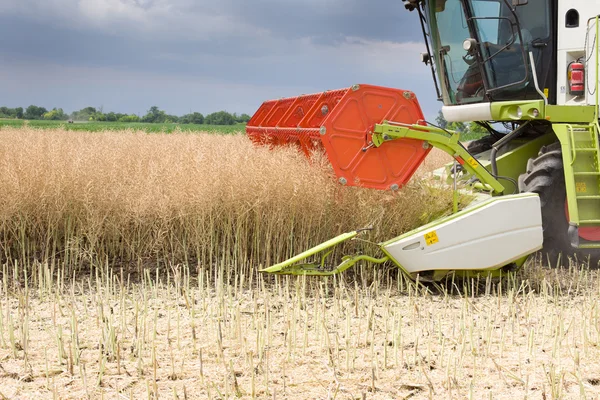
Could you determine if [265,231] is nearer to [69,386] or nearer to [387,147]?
[387,147]

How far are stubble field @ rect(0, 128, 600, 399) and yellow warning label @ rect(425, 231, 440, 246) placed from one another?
0.33m

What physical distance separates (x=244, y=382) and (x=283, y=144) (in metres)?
3.37

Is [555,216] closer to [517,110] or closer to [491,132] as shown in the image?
[517,110]

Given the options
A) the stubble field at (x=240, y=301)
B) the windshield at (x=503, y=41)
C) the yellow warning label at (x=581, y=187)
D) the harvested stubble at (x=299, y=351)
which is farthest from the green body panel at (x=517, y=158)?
the harvested stubble at (x=299, y=351)

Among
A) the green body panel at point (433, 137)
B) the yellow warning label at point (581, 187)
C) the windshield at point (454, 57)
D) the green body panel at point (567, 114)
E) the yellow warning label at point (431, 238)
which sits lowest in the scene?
the yellow warning label at point (431, 238)

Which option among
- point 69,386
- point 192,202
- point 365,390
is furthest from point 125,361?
point 192,202

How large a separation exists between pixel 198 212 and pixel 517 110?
Answer: 9.43 feet

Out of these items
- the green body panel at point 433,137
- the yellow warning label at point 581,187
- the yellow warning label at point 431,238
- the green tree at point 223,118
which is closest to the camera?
the yellow warning label at point 431,238

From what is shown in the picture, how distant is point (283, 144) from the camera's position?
609cm

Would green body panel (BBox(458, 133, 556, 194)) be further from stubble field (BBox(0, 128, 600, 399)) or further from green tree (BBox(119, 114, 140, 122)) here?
green tree (BBox(119, 114, 140, 122))

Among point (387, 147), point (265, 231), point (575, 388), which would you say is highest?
point (387, 147)

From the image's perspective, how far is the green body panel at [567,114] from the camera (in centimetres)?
577

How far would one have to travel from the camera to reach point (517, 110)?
5.88 meters

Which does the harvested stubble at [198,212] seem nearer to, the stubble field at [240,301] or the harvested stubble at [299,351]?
the stubble field at [240,301]
